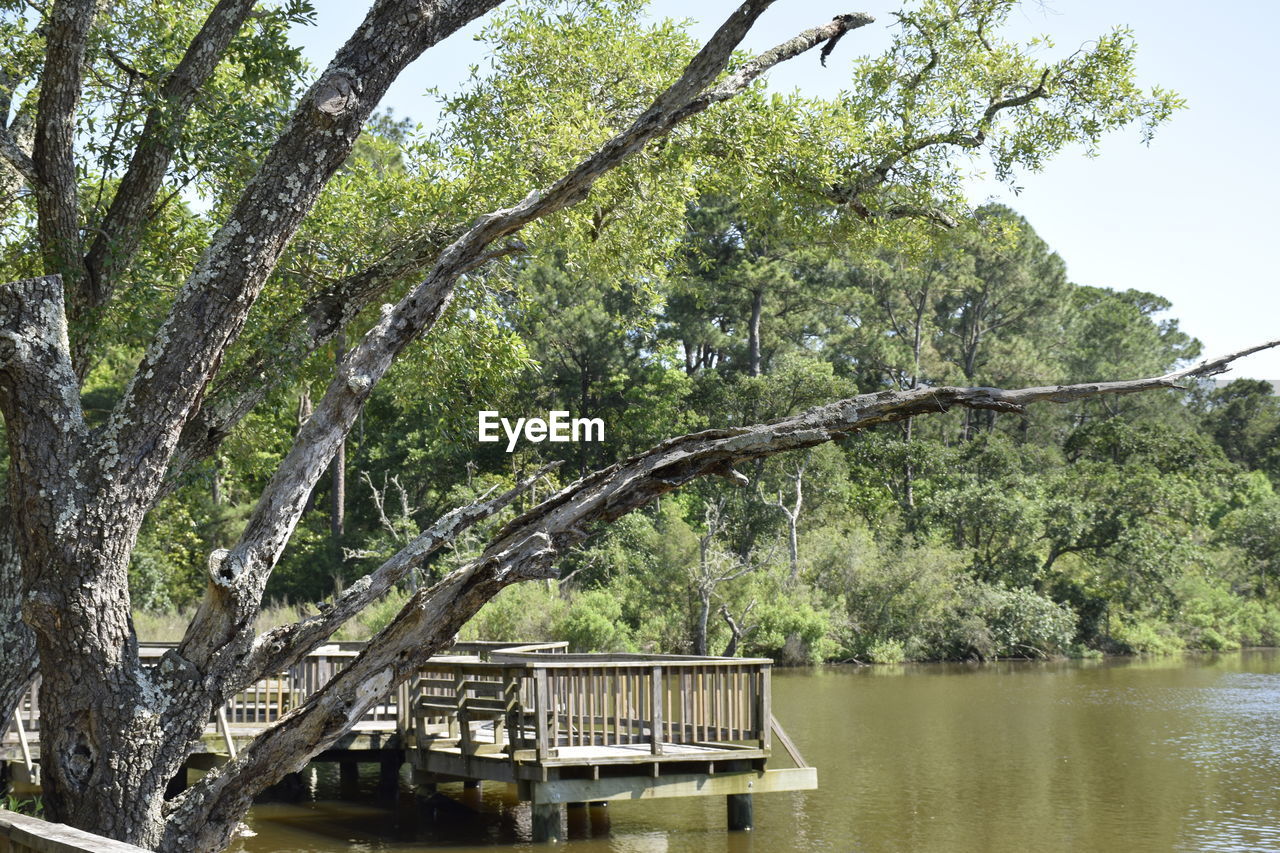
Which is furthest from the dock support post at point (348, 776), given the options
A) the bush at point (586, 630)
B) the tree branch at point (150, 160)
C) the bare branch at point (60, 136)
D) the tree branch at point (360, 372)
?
the tree branch at point (360, 372)

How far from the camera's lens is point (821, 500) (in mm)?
40219

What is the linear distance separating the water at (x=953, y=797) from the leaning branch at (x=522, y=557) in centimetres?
756

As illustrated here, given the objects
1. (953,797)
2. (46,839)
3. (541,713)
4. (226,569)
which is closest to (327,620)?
(226,569)

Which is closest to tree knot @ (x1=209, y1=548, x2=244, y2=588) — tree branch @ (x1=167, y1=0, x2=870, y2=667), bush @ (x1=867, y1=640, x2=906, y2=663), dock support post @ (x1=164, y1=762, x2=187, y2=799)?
tree branch @ (x1=167, y1=0, x2=870, y2=667)

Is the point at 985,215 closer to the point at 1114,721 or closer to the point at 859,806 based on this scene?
the point at 859,806

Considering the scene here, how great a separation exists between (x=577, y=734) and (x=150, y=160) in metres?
7.24

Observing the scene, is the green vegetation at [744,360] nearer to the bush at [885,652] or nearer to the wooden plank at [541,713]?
the bush at [885,652]

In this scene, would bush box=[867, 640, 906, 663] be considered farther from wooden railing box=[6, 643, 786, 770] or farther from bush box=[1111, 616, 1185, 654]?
wooden railing box=[6, 643, 786, 770]

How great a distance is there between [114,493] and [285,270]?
16.1 feet

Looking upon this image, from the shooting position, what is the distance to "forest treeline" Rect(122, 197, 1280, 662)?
102 feet

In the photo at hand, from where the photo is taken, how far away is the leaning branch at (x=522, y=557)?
159 inches

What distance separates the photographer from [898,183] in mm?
12773

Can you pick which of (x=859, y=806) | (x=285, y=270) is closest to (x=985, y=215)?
(x=859, y=806)

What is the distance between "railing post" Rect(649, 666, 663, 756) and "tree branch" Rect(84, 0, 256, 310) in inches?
257
